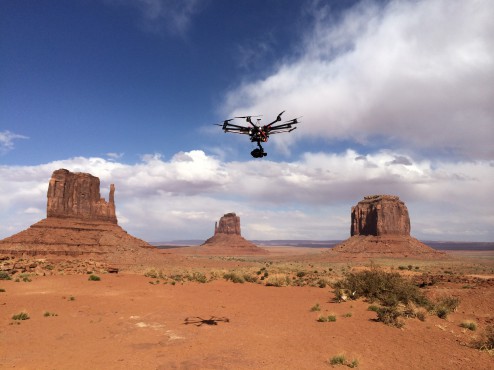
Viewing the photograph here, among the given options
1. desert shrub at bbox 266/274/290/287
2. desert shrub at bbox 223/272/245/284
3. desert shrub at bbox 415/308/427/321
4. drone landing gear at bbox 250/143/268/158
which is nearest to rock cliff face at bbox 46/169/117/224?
desert shrub at bbox 223/272/245/284

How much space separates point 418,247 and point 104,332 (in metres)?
119

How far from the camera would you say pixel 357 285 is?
77.2ft

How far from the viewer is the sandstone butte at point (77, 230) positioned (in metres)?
65.7

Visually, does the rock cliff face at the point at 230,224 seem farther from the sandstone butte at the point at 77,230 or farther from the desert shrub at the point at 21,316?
the desert shrub at the point at 21,316

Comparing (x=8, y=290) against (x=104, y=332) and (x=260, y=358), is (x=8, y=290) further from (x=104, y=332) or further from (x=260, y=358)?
(x=260, y=358)

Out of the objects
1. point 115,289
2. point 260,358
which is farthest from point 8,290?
point 260,358

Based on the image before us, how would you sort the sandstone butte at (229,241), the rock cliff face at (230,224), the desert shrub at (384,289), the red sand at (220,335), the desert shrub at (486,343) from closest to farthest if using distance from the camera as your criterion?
the red sand at (220,335) → the desert shrub at (486,343) → the desert shrub at (384,289) → the sandstone butte at (229,241) → the rock cliff face at (230,224)

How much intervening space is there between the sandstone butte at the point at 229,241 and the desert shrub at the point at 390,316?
146592 millimetres

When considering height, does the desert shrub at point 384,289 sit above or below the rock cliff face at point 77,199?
below

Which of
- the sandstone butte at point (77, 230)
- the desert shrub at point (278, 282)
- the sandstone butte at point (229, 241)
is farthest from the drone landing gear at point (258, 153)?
the sandstone butte at point (229, 241)

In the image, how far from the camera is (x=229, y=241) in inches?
7224

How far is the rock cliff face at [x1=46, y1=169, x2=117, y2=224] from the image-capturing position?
79188 mm

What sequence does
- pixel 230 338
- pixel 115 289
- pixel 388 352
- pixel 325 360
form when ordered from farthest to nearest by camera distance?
pixel 115 289, pixel 230 338, pixel 388 352, pixel 325 360

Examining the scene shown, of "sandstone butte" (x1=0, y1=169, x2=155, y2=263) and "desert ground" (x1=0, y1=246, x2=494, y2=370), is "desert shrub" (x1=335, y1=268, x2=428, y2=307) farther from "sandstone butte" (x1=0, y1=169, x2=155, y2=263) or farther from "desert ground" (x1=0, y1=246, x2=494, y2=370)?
"sandstone butte" (x1=0, y1=169, x2=155, y2=263)
